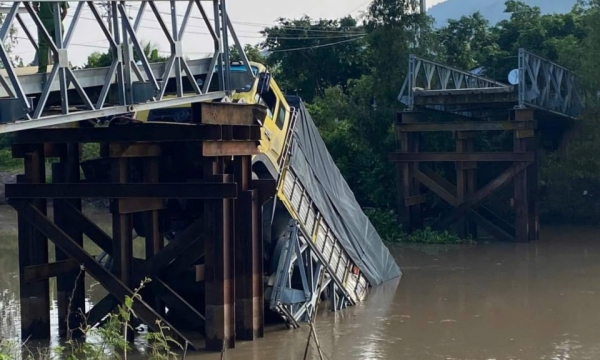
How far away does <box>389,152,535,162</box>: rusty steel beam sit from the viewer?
24500mm

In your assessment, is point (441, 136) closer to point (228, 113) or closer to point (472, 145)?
point (472, 145)

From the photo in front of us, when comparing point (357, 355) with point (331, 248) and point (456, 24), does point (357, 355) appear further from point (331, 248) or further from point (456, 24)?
point (456, 24)

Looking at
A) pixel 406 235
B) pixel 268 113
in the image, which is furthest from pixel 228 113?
pixel 406 235

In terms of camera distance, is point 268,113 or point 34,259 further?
point 268,113

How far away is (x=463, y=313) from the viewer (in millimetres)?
16281

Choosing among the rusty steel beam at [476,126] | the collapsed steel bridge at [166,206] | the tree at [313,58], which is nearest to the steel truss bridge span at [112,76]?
the collapsed steel bridge at [166,206]

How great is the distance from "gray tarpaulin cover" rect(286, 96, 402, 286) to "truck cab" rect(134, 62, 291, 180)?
43 cm

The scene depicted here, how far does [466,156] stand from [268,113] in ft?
34.3

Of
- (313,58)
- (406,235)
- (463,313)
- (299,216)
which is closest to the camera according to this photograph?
(299,216)

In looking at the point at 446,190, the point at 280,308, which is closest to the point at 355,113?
the point at 446,190

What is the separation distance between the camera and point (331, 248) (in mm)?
16406

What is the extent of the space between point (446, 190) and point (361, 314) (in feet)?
32.6

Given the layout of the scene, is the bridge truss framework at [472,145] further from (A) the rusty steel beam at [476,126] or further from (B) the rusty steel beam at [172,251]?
(B) the rusty steel beam at [172,251]

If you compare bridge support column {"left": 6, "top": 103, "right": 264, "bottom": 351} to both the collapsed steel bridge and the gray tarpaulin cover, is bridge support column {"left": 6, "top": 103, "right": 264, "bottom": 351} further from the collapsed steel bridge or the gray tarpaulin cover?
the gray tarpaulin cover
